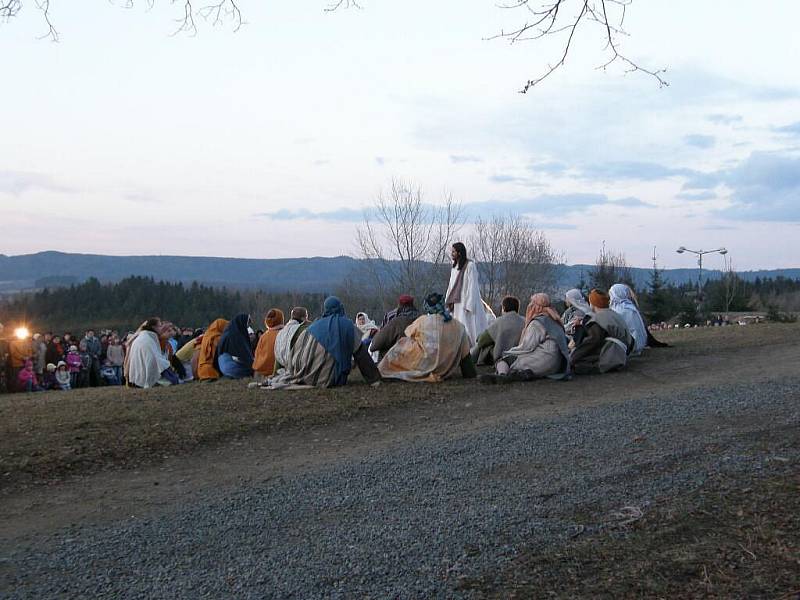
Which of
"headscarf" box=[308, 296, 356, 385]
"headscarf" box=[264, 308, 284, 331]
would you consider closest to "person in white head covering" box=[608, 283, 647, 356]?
"headscarf" box=[308, 296, 356, 385]

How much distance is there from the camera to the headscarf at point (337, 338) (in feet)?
38.5

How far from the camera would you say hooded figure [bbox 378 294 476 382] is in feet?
39.6

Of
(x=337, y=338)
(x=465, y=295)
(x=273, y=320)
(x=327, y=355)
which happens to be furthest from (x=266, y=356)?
(x=465, y=295)

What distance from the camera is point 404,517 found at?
5586 mm

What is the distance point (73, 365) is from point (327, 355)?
10535 mm

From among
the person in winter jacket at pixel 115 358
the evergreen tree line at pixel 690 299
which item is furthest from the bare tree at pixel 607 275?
the person in winter jacket at pixel 115 358

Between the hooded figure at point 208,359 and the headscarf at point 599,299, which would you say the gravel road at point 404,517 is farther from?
the hooded figure at point 208,359

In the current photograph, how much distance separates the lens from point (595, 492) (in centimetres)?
591

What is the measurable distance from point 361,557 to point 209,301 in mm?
82035

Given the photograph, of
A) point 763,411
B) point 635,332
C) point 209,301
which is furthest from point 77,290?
point 763,411

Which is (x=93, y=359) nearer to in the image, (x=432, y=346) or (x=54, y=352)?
(x=54, y=352)

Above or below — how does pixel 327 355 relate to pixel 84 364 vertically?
above

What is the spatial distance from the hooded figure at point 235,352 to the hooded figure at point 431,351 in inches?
124

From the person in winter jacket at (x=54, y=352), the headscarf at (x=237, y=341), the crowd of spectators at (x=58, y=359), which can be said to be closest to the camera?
the headscarf at (x=237, y=341)
